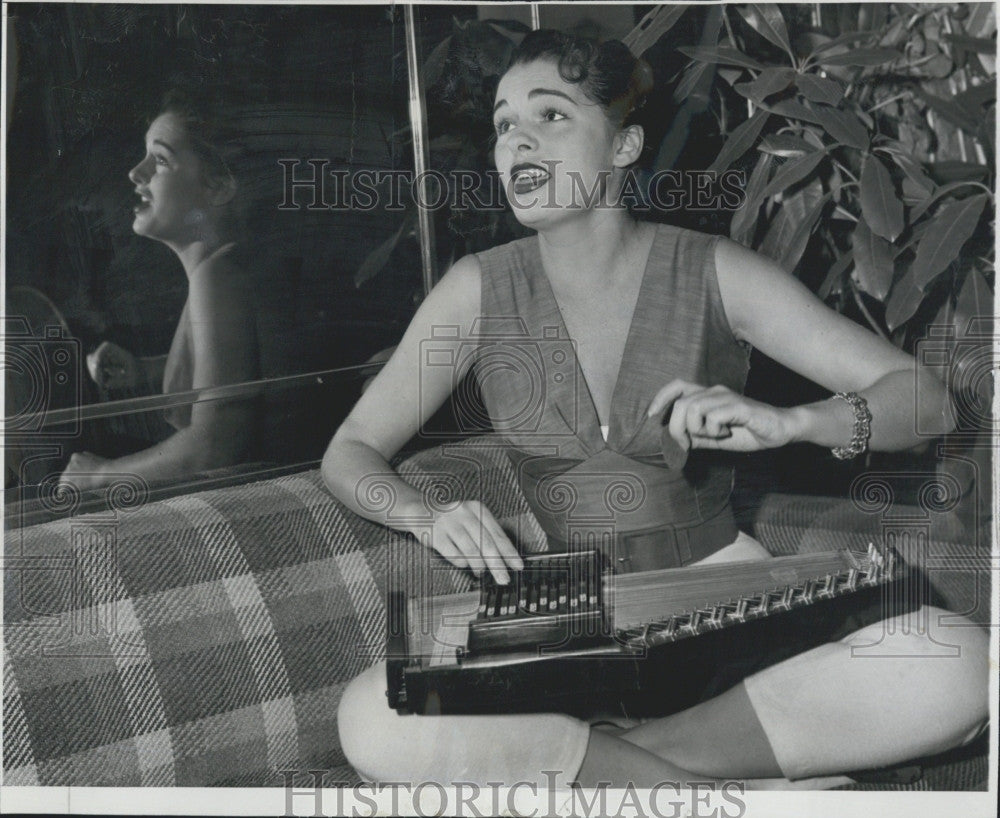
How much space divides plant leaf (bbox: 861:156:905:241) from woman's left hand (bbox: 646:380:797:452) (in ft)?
0.67

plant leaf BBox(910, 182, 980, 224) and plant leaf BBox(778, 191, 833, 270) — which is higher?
Answer: plant leaf BBox(910, 182, 980, 224)

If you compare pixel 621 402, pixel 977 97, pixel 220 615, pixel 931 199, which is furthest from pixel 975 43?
pixel 220 615

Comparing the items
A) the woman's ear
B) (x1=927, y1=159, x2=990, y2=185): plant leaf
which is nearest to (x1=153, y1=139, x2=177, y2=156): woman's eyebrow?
the woman's ear

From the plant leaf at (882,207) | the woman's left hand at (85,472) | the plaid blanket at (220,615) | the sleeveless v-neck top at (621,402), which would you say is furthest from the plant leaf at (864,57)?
the woman's left hand at (85,472)

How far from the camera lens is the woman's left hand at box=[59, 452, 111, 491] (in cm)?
90

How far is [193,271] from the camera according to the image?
88cm

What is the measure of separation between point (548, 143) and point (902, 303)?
0.38 meters

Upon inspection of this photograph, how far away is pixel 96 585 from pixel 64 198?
1.23 ft

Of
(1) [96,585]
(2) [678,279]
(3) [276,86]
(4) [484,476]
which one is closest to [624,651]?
(4) [484,476]

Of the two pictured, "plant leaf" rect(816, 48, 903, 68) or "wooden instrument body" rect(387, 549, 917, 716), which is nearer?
"wooden instrument body" rect(387, 549, 917, 716)

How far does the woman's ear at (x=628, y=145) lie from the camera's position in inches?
34.1

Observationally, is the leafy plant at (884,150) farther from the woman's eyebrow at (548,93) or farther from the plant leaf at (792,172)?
the woman's eyebrow at (548,93)

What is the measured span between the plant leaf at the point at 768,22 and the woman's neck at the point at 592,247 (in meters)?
0.22

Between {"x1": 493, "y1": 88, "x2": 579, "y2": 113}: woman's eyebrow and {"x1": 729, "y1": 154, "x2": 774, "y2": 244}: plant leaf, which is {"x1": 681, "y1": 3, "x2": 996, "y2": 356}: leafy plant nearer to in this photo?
{"x1": 729, "y1": 154, "x2": 774, "y2": 244}: plant leaf
